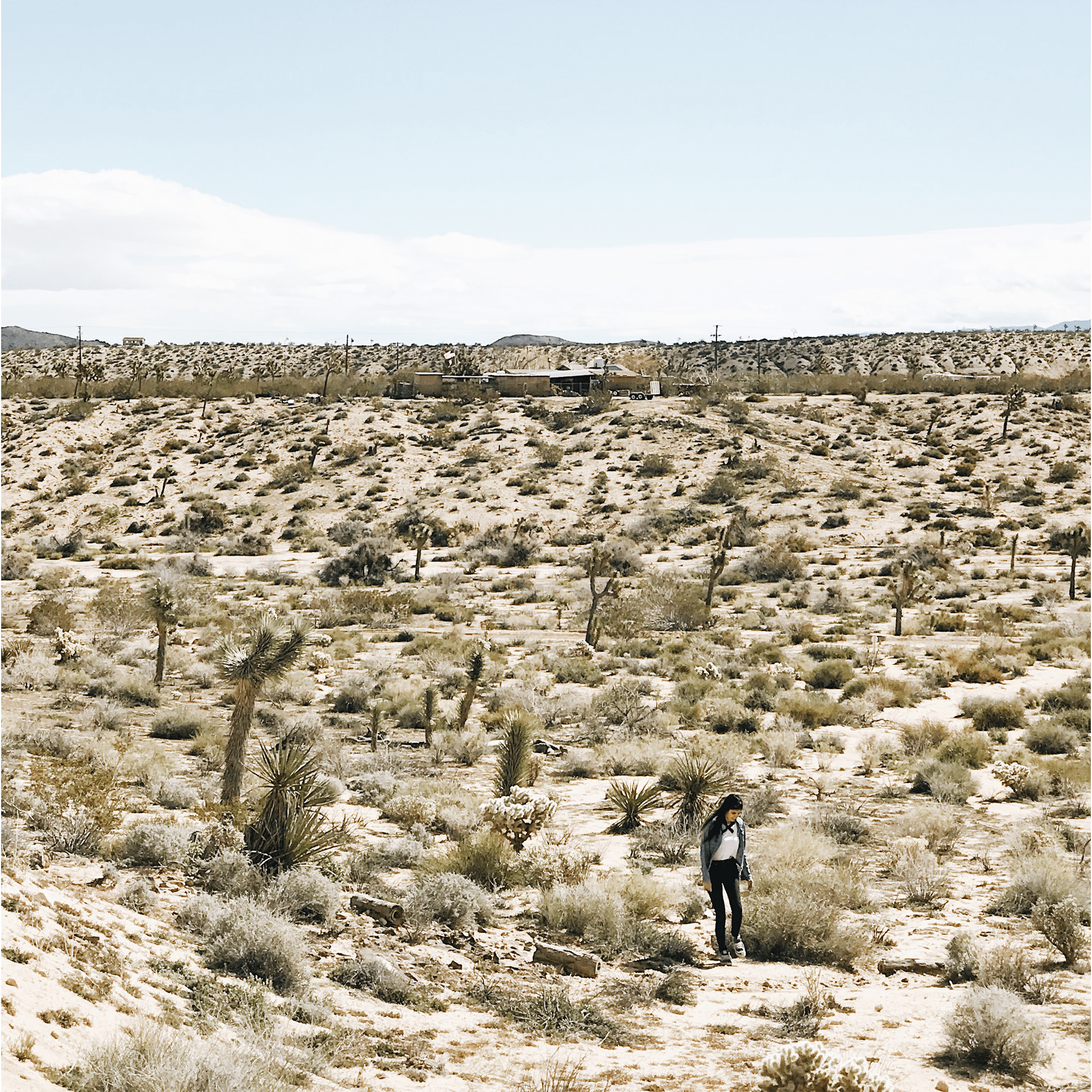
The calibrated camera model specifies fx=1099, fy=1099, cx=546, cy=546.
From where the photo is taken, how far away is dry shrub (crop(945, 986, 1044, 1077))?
8.05 m

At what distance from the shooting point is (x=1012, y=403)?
61.0m

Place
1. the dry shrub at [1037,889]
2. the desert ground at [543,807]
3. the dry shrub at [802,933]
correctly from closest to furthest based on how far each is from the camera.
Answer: the desert ground at [543,807] < the dry shrub at [802,933] < the dry shrub at [1037,889]

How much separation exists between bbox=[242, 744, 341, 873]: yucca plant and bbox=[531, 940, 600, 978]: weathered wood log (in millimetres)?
2489

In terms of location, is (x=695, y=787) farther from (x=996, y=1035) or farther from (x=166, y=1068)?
(x=166, y=1068)

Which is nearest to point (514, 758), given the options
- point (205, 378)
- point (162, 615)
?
point (162, 615)

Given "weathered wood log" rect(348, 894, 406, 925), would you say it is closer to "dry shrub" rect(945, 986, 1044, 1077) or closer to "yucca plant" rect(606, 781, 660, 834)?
"yucca plant" rect(606, 781, 660, 834)

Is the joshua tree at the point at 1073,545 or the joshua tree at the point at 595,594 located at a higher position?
the joshua tree at the point at 1073,545

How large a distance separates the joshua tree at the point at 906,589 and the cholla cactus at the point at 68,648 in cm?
2014

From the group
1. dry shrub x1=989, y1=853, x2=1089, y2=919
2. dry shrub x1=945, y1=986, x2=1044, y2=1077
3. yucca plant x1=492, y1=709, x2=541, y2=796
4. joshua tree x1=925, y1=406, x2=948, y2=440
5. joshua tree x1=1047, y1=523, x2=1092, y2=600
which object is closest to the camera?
dry shrub x1=945, y1=986, x2=1044, y2=1077

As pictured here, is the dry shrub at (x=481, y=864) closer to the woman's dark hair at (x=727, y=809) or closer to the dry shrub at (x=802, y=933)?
the woman's dark hair at (x=727, y=809)

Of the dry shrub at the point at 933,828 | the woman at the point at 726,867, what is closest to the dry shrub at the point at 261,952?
the woman at the point at 726,867

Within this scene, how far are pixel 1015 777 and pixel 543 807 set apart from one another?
7.21m

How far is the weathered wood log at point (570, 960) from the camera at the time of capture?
9.79 meters

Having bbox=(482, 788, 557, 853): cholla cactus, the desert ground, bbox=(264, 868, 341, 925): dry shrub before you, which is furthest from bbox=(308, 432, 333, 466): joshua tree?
bbox=(264, 868, 341, 925): dry shrub
